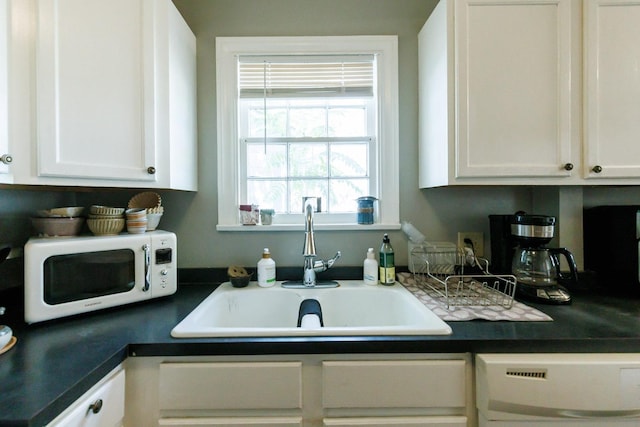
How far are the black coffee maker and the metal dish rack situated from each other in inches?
2.6

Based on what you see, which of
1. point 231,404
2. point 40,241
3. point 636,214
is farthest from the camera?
point 636,214

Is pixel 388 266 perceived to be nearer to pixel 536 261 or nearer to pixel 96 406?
pixel 536 261

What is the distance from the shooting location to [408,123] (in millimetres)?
1527

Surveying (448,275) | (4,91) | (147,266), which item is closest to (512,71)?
(448,275)

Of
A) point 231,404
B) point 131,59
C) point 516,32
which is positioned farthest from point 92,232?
point 516,32

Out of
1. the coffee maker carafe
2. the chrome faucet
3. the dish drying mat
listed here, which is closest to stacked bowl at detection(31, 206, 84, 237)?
the chrome faucet

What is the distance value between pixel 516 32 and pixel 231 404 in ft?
5.68

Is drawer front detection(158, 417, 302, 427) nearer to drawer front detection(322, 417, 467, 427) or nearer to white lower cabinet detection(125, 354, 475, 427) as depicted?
white lower cabinet detection(125, 354, 475, 427)

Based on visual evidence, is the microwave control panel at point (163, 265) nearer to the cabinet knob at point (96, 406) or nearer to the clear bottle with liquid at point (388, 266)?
the cabinet knob at point (96, 406)

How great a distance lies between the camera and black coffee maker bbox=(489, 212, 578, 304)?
3.78 ft

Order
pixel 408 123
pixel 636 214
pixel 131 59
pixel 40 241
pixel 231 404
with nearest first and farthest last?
pixel 231 404 → pixel 40 241 → pixel 131 59 → pixel 636 214 → pixel 408 123

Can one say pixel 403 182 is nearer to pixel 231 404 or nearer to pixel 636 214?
pixel 636 214

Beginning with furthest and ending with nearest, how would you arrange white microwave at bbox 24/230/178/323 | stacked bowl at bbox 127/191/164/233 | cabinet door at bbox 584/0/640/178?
stacked bowl at bbox 127/191/164/233 → cabinet door at bbox 584/0/640/178 → white microwave at bbox 24/230/178/323

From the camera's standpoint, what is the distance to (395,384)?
33.3 inches
